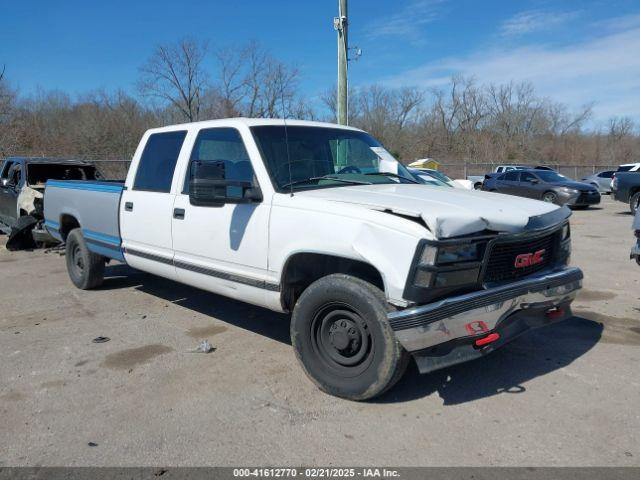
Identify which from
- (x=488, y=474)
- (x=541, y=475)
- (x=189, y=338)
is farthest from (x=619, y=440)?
(x=189, y=338)

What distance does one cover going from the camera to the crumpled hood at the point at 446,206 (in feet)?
10.4

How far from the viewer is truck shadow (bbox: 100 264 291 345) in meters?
5.29

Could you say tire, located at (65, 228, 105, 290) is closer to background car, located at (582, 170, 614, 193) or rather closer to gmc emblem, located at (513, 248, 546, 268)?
gmc emblem, located at (513, 248, 546, 268)

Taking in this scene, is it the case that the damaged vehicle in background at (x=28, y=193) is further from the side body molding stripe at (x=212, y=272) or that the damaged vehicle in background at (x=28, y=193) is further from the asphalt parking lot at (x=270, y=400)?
the side body molding stripe at (x=212, y=272)

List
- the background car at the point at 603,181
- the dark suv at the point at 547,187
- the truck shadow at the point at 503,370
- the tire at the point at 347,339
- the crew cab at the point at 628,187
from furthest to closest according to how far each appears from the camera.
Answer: the background car at the point at 603,181
the dark suv at the point at 547,187
the crew cab at the point at 628,187
the truck shadow at the point at 503,370
the tire at the point at 347,339

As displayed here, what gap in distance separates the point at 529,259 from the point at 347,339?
1.40 metres

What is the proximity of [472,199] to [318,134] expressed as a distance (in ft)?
5.20

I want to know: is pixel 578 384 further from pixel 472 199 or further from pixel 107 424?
pixel 107 424

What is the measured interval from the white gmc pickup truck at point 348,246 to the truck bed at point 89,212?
24.1 inches

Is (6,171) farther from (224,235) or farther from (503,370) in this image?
(503,370)

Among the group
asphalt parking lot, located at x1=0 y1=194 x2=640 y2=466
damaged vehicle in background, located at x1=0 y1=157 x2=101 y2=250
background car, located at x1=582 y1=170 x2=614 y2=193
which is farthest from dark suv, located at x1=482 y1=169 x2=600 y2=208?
damaged vehicle in background, located at x1=0 y1=157 x2=101 y2=250

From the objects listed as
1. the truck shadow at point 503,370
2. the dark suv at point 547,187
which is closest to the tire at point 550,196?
the dark suv at point 547,187

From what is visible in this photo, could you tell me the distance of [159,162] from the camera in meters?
5.32

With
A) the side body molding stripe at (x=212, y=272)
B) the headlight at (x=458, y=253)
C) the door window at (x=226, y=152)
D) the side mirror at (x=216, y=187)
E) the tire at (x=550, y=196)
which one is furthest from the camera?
the tire at (x=550, y=196)
